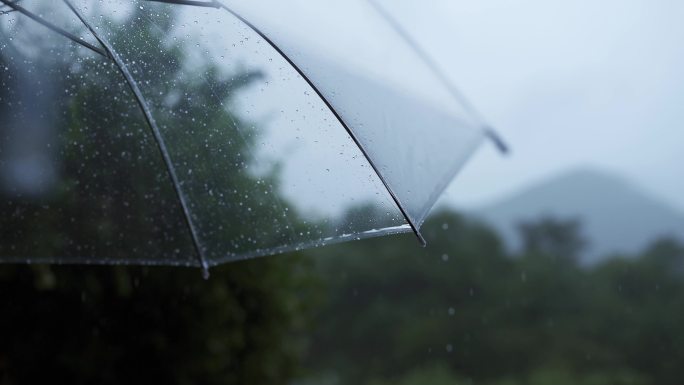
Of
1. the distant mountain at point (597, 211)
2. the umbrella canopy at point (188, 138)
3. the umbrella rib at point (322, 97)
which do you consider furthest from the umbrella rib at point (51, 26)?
the distant mountain at point (597, 211)

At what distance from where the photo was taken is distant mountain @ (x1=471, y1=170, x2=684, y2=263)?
353 inches

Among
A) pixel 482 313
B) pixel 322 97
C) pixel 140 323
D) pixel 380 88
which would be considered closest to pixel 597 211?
pixel 482 313

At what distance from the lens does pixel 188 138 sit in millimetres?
1743

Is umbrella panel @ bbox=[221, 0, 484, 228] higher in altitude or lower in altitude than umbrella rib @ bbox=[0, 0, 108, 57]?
lower

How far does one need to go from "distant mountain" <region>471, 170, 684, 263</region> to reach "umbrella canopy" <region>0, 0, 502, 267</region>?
7526mm

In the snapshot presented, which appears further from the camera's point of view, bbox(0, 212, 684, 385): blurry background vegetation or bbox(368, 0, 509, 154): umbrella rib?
bbox(0, 212, 684, 385): blurry background vegetation

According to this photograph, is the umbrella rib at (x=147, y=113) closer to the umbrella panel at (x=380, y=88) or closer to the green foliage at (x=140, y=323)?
the umbrella panel at (x=380, y=88)

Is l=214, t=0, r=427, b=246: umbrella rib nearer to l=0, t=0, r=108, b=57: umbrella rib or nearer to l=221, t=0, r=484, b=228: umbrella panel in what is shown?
l=221, t=0, r=484, b=228: umbrella panel

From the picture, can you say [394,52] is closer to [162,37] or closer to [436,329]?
[162,37]

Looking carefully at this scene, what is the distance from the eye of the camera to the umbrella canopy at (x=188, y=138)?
66.5 inches

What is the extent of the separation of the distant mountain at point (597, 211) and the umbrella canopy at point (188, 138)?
24.7 ft

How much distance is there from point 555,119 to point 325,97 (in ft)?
35.3

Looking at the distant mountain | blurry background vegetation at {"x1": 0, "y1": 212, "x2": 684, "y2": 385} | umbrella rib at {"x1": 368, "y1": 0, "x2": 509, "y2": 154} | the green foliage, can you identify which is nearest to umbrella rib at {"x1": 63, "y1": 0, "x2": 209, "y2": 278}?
umbrella rib at {"x1": 368, "y1": 0, "x2": 509, "y2": 154}

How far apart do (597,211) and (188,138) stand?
9.30 m
